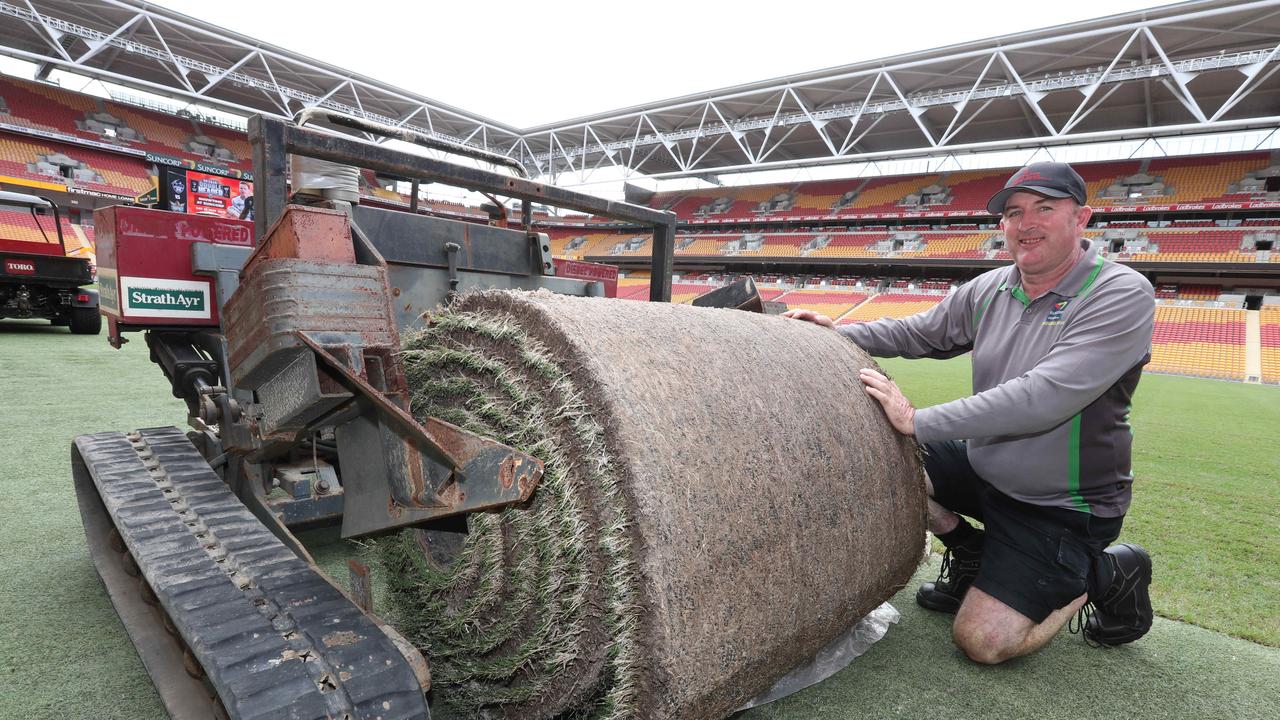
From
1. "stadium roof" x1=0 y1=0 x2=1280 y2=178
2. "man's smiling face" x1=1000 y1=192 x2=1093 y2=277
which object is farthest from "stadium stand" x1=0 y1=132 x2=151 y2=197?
"man's smiling face" x1=1000 y1=192 x2=1093 y2=277

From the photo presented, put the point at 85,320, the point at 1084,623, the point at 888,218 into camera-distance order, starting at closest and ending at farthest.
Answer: the point at 1084,623 < the point at 85,320 < the point at 888,218

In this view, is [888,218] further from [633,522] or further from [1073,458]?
[633,522]

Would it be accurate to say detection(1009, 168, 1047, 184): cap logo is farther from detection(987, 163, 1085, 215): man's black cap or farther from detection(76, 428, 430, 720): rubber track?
detection(76, 428, 430, 720): rubber track

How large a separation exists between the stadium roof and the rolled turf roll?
2889 centimetres

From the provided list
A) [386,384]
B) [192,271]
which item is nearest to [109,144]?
[192,271]

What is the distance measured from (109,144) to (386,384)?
42340 millimetres

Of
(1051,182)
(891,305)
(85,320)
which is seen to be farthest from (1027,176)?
(891,305)

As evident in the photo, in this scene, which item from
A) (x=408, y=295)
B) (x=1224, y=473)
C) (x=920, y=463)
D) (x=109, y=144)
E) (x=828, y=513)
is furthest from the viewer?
(x=109, y=144)

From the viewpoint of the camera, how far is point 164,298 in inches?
116

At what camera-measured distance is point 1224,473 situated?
641 cm

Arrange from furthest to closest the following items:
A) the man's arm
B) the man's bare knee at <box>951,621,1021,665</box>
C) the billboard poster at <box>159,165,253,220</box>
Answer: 1. the billboard poster at <box>159,165,253,220</box>
2. the man's bare knee at <box>951,621,1021,665</box>
3. the man's arm

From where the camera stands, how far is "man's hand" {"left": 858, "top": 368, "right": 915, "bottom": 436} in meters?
2.22

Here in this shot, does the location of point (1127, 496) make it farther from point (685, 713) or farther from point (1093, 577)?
point (685, 713)

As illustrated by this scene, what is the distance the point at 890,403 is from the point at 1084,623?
63.1 inches
